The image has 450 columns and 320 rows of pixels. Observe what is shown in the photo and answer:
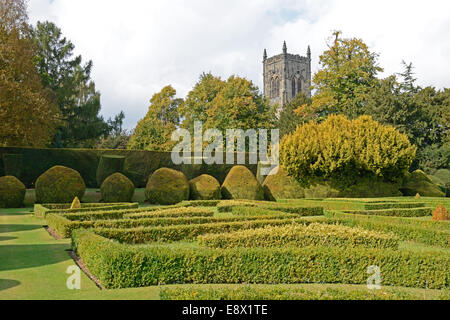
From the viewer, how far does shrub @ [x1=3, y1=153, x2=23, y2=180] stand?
2222cm

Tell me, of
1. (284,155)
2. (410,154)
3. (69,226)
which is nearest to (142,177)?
(284,155)

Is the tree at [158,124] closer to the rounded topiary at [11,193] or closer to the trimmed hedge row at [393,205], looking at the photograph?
the rounded topiary at [11,193]

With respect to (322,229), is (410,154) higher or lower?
higher

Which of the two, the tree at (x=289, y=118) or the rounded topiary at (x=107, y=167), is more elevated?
the tree at (x=289, y=118)

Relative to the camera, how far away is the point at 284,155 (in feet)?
82.4

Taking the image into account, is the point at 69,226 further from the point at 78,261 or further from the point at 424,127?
the point at 424,127

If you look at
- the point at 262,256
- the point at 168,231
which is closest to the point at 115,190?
the point at 168,231

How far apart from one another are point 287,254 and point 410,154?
21.7 meters

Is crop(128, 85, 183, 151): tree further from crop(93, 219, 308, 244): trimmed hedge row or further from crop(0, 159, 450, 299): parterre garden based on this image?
crop(93, 219, 308, 244): trimmed hedge row

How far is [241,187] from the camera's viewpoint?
23.4 m

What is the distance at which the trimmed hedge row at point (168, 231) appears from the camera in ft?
33.6

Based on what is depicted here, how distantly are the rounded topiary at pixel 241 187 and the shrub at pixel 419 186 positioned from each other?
38.8 ft

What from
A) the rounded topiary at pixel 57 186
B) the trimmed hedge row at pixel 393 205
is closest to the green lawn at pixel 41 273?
the rounded topiary at pixel 57 186
